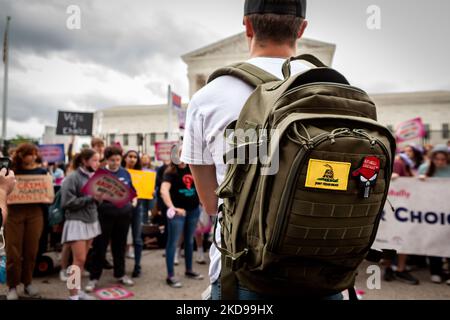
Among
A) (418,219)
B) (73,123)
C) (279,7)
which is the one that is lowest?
(418,219)

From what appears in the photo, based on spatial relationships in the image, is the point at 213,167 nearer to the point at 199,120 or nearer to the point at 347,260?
the point at 199,120

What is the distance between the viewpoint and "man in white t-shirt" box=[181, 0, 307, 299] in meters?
1.29

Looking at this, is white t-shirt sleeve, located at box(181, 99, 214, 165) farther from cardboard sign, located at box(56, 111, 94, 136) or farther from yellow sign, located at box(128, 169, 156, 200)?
cardboard sign, located at box(56, 111, 94, 136)

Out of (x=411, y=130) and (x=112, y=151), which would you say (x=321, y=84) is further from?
(x=411, y=130)

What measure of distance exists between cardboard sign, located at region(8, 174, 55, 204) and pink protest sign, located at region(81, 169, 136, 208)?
47cm

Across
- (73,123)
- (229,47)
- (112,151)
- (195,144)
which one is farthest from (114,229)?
(229,47)

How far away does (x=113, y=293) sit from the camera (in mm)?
4680

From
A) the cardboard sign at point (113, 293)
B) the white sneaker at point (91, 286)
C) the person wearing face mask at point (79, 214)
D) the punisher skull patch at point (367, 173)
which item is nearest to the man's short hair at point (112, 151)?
the person wearing face mask at point (79, 214)

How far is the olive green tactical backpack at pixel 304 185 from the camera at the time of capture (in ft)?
3.53

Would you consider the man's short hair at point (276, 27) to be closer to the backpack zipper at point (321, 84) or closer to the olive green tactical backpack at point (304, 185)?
the olive green tactical backpack at point (304, 185)

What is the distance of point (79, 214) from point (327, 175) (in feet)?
13.2

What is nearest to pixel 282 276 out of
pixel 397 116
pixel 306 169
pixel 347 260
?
pixel 347 260

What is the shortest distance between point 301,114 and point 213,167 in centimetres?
47

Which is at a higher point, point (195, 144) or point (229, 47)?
point (229, 47)
